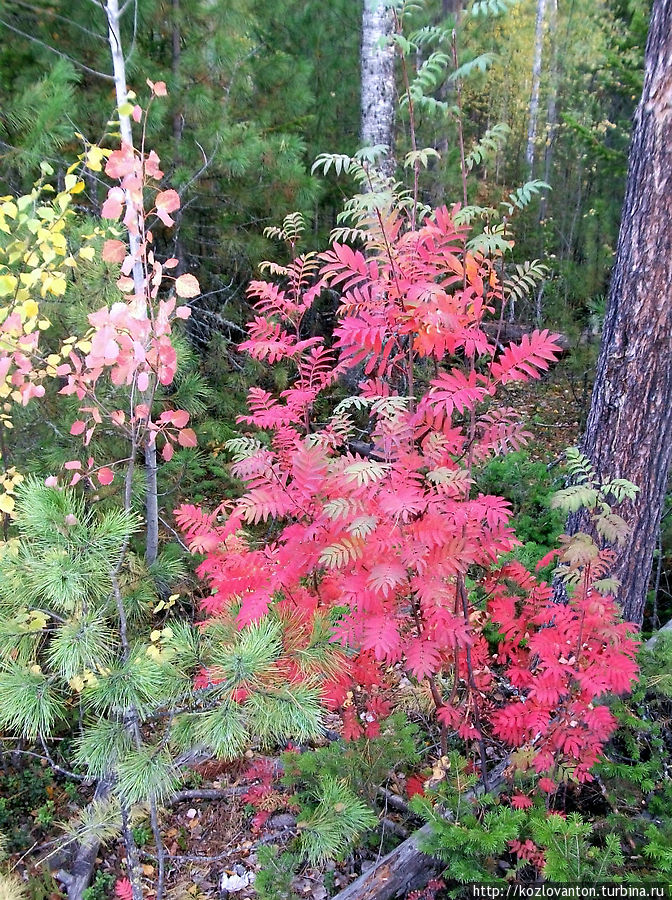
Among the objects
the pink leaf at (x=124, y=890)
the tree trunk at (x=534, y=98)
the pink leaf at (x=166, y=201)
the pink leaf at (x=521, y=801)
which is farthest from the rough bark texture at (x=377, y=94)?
the tree trunk at (x=534, y=98)

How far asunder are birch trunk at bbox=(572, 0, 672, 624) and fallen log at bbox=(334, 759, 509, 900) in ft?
5.02

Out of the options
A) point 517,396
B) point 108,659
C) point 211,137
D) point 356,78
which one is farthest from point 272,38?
point 108,659

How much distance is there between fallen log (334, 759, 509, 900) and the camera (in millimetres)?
2271

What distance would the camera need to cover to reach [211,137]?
4148mm

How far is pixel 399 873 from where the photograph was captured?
2.32m

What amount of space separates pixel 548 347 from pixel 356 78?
20.5 ft

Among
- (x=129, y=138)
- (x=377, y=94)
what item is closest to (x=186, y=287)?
(x=129, y=138)

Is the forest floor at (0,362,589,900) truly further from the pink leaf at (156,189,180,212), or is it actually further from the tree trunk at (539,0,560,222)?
the tree trunk at (539,0,560,222)

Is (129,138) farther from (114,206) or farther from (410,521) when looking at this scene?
(410,521)

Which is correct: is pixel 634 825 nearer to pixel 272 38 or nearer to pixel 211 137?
pixel 211 137

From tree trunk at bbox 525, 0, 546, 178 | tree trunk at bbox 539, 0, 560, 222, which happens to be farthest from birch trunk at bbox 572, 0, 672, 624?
tree trunk at bbox 525, 0, 546, 178

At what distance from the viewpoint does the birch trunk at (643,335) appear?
2594 mm

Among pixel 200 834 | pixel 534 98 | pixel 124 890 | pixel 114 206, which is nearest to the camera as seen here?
pixel 114 206

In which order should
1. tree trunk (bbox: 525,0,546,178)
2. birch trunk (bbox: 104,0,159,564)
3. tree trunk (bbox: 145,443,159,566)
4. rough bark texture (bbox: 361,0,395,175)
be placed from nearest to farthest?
birch trunk (bbox: 104,0,159,564), tree trunk (bbox: 145,443,159,566), rough bark texture (bbox: 361,0,395,175), tree trunk (bbox: 525,0,546,178)
